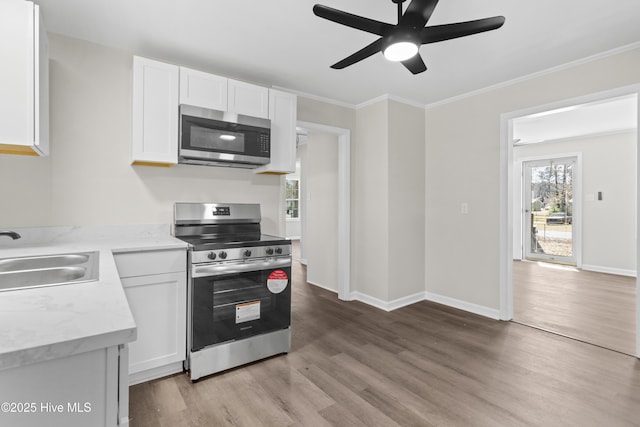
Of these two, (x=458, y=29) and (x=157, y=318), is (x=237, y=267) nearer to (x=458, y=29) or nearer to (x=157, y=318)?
(x=157, y=318)

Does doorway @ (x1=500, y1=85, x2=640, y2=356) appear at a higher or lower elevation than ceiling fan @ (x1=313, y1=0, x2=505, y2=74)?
lower

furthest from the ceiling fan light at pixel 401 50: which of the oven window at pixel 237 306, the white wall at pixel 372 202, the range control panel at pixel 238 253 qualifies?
the white wall at pixel 372 202

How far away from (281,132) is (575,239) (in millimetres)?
6090

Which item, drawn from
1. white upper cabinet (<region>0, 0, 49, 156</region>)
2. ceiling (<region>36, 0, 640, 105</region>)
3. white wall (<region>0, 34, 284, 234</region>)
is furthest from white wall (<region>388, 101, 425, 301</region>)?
white upper cabinet (<region>0, 0, 49, 156</region>)

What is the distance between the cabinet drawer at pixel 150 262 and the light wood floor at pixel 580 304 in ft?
10.9

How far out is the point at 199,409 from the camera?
6.51 feet

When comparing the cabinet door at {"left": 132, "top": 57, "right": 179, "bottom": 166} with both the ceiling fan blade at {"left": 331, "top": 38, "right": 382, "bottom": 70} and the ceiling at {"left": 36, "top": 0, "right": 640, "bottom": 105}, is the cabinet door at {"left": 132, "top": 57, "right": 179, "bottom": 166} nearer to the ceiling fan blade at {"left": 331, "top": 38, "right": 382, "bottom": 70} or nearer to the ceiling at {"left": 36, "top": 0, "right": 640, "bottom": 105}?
the ceiling at {"left": 36, "top": 0, "right": 640, "bottom": 105}

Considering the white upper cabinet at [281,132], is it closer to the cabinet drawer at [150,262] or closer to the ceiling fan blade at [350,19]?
the cabinet drawer at [150,262]

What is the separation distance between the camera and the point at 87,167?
2.54 metres

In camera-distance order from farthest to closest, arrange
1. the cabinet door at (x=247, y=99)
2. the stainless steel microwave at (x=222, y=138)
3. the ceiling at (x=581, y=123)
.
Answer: the ceiling at (x=581, y=123) → the cabinet door at (x=247, y=99) → the stainless steel microwave at (x=222, y=138)

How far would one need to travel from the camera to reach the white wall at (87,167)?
235 cm

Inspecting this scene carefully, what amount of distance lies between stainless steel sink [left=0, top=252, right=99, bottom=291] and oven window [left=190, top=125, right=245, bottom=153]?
115cm

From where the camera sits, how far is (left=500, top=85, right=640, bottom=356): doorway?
3162 mm

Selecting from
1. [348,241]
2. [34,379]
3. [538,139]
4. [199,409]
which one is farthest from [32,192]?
[538,139]
